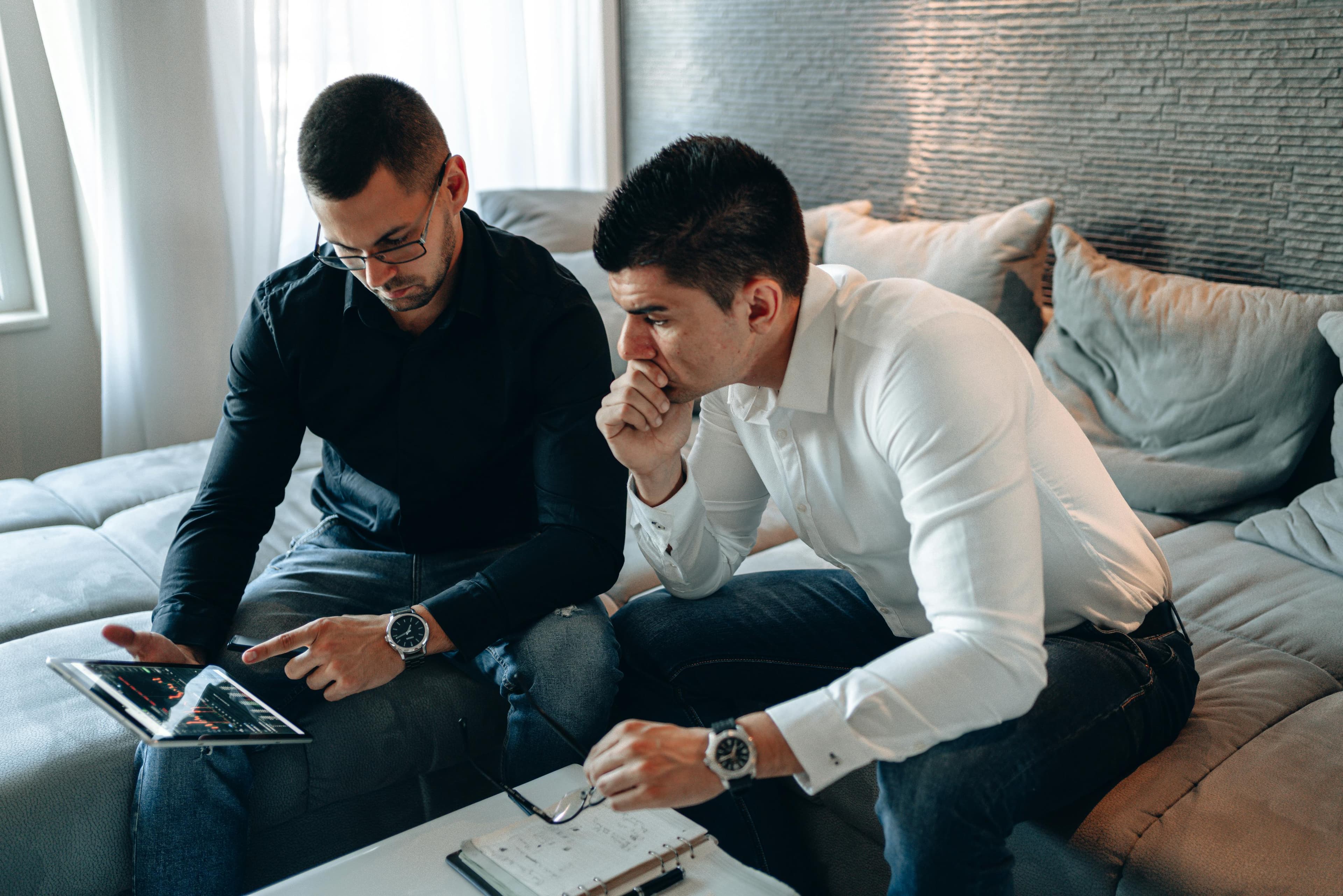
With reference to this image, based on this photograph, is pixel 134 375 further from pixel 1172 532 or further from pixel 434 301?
pixel 1172 532

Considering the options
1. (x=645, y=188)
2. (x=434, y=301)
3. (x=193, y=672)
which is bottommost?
(x=193, y=672)

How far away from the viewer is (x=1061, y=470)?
1.13 meters

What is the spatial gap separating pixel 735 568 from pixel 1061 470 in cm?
50

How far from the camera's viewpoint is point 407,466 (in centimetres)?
145

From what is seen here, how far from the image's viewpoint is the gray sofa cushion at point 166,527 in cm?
174

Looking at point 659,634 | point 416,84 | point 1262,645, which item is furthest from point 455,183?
point 416,84

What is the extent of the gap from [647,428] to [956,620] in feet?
1.50

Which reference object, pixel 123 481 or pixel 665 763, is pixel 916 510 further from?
pixel 123 481

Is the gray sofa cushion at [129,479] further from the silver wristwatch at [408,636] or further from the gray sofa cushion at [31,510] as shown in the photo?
the silver wristwatch at [408,636]

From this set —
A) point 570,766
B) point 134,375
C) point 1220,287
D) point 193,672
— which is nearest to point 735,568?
point 570,766

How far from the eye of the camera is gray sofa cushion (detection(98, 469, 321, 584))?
174 cm

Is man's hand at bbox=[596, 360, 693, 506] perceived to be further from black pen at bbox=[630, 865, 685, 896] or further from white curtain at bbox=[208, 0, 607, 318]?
white curtain at bbox=[208, 0, 607, 318]

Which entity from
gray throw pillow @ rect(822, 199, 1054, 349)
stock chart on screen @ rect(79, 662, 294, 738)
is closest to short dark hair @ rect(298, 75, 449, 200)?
stock chart on screen @ rect(79, 662, 294, 738)

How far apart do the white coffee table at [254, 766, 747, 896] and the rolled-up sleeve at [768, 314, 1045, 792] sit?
188 mm
